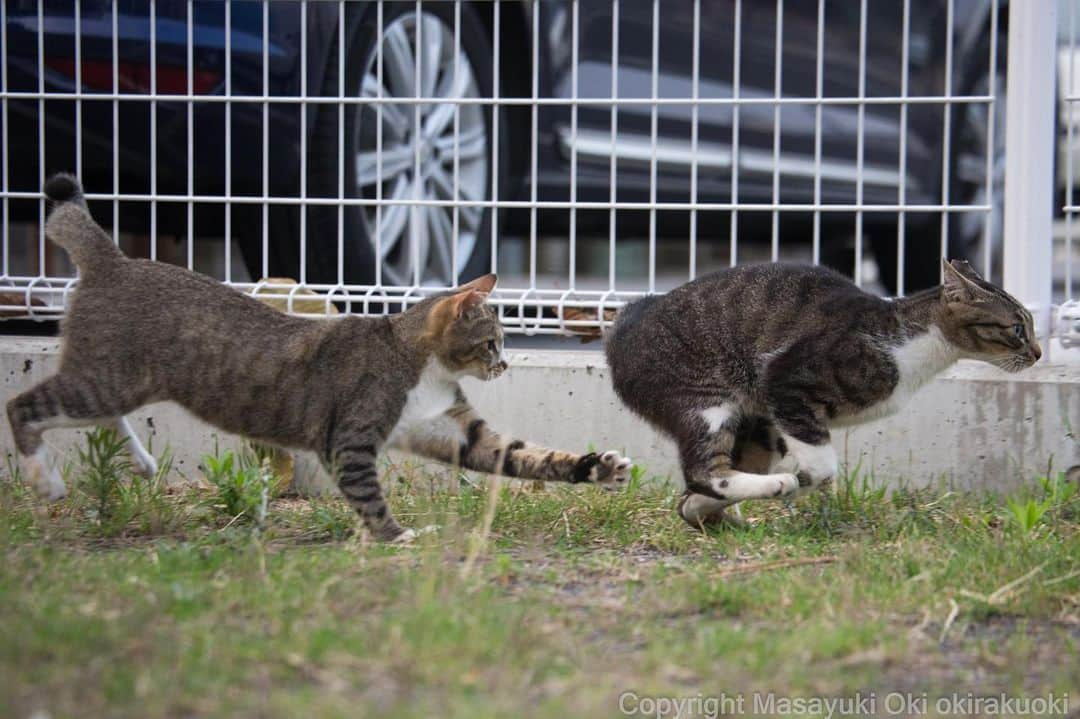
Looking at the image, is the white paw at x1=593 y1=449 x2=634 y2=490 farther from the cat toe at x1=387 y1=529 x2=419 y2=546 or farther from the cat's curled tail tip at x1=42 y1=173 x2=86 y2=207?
the cat's curled tail tip at x1=42 y1=173 x2=86 y2=207

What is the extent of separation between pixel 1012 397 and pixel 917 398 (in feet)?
1.05

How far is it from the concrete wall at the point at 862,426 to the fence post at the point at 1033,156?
30 centimetres

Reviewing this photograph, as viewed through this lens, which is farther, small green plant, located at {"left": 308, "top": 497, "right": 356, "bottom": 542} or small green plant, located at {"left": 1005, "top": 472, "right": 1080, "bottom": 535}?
small green plant, located at {"left": 308, "top": 497, "right": 356, "bottom": 542}

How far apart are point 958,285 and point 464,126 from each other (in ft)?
7.54

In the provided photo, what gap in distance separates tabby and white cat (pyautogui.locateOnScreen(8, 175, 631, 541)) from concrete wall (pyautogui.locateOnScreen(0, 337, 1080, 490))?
56 cm

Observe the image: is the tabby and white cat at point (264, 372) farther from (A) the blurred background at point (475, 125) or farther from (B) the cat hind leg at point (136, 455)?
(A) the blurred background at point (475, 125)

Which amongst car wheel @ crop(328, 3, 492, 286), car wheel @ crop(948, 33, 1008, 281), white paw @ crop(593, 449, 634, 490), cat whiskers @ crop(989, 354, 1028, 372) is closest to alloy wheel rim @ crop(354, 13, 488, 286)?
car wheel @ crop(328, 3, 492, 286)

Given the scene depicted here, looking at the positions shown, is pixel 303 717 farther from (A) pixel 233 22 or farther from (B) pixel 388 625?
(A) pixel 233 22

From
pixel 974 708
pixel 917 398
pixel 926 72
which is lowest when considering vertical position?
pixel 974 708

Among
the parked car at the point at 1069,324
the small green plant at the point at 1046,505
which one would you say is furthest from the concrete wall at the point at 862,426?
the small green plant at the point at 1046,505

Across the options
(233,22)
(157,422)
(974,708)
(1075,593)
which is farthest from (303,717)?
(233,22)

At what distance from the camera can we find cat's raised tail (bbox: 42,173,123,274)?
446 cm

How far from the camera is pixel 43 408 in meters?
4.35

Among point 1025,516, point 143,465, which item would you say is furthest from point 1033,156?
point 143,465
